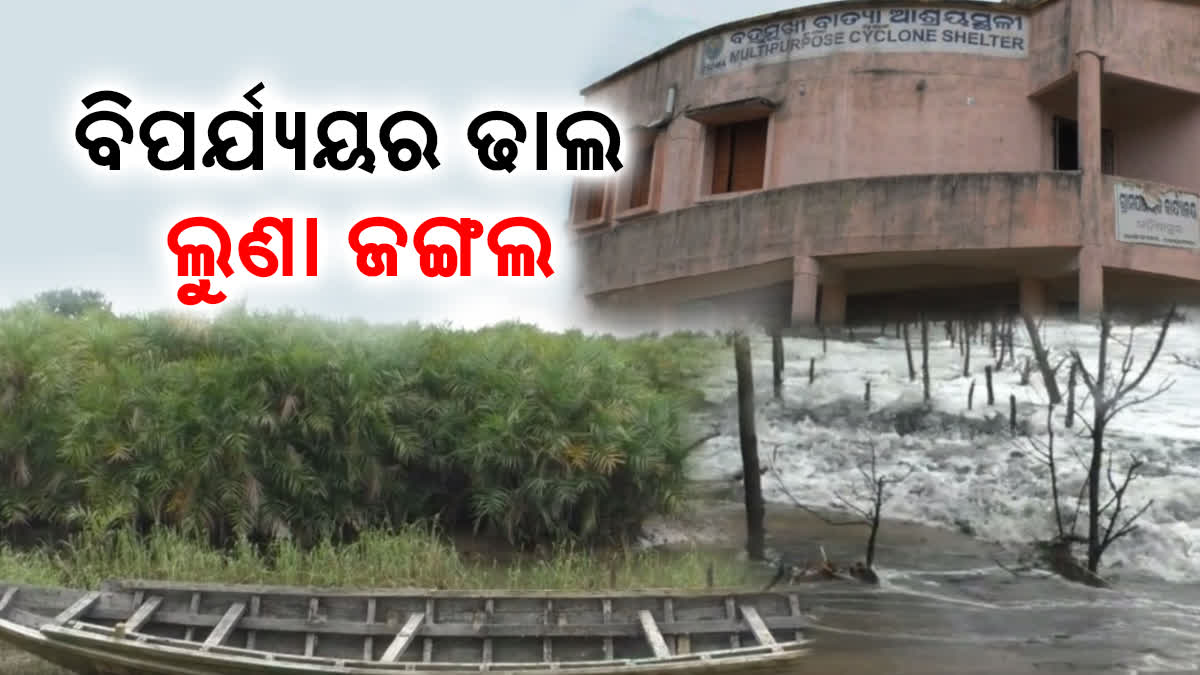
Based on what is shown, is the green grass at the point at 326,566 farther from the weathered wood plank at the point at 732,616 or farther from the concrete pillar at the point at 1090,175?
the concrete pillar at the point at 1090,175

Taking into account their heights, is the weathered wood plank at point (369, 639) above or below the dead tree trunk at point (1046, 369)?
below

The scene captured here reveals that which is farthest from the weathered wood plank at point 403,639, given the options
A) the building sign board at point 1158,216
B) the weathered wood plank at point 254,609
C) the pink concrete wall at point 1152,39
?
the pink concrete wall at point 1152,39

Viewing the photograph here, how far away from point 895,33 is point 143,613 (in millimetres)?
8473

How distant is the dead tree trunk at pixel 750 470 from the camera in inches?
168

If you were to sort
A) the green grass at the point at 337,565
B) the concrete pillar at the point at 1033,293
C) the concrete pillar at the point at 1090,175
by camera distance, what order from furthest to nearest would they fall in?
1. the concrete pillar at the point at 1090,175
2. the green grass at the point at 337,565
3. the concrete pillar at the point at 1033,293

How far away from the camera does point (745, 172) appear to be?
44.1 ft

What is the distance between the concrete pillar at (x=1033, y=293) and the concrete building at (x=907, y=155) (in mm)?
108

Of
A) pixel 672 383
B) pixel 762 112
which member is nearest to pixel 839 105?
pixel 762 112

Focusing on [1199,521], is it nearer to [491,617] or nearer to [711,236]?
[491,617]

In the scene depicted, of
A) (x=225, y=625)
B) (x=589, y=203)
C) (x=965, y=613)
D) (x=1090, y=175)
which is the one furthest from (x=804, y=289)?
(x=589, y=203)

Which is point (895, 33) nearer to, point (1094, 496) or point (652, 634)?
point (652, 634)

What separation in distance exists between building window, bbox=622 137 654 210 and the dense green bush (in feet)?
13.6

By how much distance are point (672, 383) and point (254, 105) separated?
3071 mm

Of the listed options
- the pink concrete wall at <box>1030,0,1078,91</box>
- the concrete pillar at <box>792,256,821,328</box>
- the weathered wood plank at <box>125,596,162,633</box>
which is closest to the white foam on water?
the concrete pillar at <box>792,256,821,328</box>
